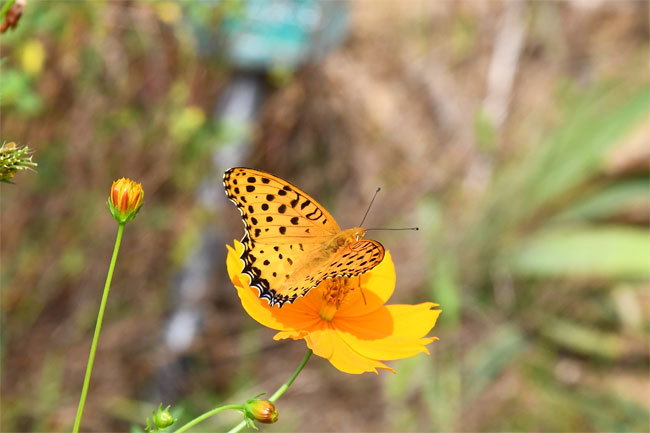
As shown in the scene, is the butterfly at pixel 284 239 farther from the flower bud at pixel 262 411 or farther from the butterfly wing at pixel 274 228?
the flower bud at pixel 262 411

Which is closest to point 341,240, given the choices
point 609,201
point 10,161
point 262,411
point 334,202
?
point 262,411

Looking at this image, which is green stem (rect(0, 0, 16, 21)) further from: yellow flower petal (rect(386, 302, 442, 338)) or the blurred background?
the blurred background

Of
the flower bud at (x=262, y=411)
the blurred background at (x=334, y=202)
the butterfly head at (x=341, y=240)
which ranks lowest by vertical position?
the blurred background at (x=334, y=202)

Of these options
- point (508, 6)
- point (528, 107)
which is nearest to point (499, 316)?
point (528, 107)

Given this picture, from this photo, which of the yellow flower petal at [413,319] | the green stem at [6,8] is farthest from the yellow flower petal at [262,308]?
the green stem at [6,8]

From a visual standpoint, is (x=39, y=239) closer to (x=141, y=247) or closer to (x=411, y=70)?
(x=141, y=247)

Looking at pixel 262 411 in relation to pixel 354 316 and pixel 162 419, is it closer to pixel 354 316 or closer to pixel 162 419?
pixel 162 419
